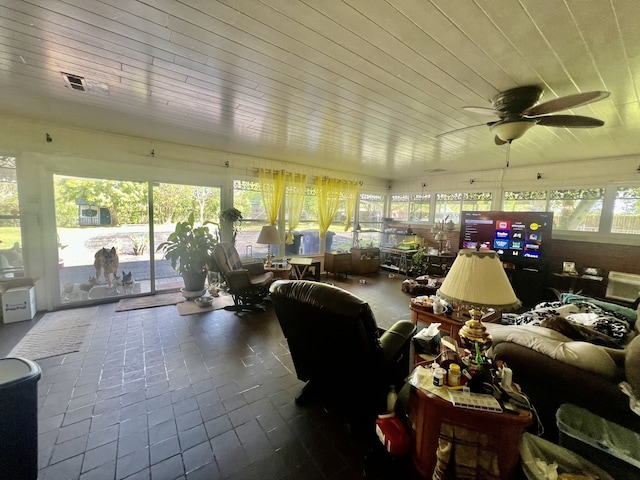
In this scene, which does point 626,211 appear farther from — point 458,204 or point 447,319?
point 447,319

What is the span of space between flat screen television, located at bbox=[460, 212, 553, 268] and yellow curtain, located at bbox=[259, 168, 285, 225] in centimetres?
363

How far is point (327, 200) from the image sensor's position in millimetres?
5996

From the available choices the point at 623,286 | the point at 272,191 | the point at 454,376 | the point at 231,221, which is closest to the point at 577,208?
the point at 623,286

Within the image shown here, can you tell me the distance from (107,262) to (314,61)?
13.8 ft

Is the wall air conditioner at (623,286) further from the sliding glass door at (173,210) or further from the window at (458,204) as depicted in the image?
the sliding glass door at (173,210)

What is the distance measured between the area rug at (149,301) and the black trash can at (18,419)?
106 inches

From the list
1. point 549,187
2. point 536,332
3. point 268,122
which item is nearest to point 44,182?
point 268,122

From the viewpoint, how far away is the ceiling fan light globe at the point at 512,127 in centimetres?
205

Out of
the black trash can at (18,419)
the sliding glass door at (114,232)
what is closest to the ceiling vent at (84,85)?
the sliding glass door at (114,232)

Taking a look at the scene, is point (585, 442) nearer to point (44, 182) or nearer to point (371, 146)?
→ point (371, 146)

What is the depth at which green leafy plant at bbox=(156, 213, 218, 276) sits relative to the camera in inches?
162

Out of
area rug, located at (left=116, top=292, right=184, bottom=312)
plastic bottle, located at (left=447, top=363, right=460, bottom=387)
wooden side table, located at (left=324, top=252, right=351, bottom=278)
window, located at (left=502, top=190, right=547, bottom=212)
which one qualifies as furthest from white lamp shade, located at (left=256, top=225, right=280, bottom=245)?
window, located at (left=502, top=190, right=547, bottom=212)

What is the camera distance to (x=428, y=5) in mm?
1251

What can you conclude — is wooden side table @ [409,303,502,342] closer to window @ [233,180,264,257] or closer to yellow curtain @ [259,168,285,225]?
yellow curtain @ [259,168,285,225]
